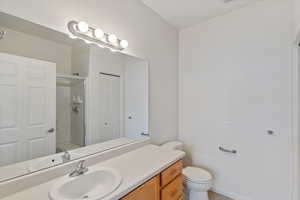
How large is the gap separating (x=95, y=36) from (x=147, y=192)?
128 centimetres

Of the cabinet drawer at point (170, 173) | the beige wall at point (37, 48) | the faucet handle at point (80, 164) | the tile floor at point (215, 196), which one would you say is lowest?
the tile floor at point (215, 196)

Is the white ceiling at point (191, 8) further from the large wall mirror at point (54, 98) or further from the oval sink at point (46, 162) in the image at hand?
the oval sink at point (46, 162)

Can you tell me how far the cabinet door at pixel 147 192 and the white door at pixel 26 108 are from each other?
0.67 m

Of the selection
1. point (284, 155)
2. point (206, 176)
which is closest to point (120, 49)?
point (206, 176)

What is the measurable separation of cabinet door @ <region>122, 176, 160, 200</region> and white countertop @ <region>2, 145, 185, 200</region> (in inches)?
1.5

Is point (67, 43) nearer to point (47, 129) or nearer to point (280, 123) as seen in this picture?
point (47, 129)

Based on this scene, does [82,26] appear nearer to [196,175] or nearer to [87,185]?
[87,185]

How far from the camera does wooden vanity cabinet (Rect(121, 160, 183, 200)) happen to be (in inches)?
43.6

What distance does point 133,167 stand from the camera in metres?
1.31

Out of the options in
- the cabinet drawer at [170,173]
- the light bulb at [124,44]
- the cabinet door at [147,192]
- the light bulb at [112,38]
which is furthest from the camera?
the light bulb at [124,44]

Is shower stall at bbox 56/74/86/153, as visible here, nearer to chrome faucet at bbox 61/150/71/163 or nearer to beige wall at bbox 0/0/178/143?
chrome faucet at bbox 61/150/71/163

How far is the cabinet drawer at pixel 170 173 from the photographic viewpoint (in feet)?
4.46

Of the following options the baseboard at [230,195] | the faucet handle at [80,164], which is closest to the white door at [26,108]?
the faucet handle at [80,164]

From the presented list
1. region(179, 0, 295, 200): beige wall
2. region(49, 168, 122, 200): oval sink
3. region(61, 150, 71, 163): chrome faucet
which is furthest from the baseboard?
region(61, 150, 71, 163): chrome faucet
